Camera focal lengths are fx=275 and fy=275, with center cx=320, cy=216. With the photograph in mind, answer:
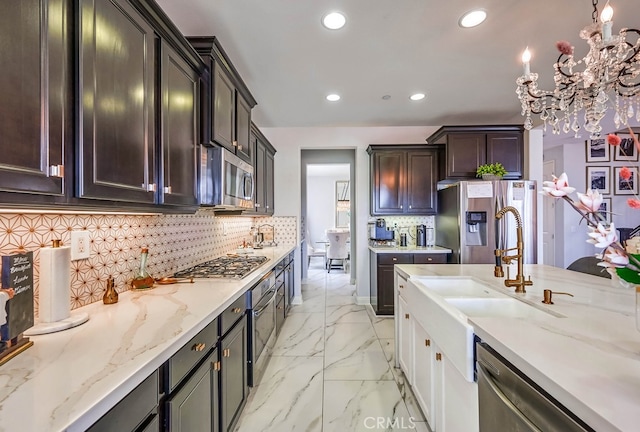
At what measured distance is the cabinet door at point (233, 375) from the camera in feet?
4.80

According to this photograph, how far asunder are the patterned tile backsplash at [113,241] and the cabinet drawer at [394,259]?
7.09ft

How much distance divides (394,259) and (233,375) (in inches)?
101

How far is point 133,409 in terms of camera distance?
31.0 inches

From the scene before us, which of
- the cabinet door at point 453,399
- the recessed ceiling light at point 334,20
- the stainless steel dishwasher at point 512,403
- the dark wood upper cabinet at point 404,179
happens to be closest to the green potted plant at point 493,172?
the dark wood upper cabinet at point 404,179

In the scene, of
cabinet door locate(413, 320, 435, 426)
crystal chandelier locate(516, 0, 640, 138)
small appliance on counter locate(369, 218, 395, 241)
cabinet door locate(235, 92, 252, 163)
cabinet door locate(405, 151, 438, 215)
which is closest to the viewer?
cabinet door locate(413, 320, 435, 426)

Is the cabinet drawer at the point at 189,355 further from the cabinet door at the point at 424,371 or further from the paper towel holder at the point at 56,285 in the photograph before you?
the cabinet door at the point at 424,371

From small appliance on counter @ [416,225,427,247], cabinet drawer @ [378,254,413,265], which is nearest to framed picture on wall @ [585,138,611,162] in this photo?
small appliance on counter @ [416,225,427,247]

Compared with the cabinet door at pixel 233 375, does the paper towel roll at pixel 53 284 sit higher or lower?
higher

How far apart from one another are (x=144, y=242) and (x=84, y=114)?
100 centimetres

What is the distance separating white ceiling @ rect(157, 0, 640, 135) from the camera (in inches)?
72.0

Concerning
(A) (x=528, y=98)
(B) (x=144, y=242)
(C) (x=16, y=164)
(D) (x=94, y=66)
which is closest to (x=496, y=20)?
(A) (x=528, y=98)

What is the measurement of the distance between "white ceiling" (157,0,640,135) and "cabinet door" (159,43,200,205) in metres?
0.56

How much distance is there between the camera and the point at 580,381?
67 cm

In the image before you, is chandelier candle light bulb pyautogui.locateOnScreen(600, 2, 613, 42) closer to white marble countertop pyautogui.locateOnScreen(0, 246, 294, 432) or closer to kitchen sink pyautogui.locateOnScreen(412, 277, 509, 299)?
kitchen sink pyautogui.locateOnScreen(412, 277, 509, 299)
